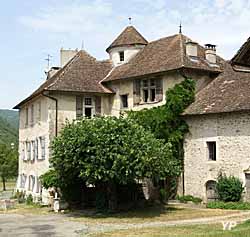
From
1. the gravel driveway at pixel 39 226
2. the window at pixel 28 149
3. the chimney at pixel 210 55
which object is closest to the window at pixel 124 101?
the chimney at pixel 210 55

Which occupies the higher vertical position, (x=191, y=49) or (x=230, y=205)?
(x=191, y=49)

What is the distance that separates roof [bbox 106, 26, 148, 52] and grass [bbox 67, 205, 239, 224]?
13979mm

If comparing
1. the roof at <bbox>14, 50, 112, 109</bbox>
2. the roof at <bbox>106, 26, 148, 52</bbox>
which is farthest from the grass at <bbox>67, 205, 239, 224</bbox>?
the roof at <bbox>106, 26, 148, 52</bbox>

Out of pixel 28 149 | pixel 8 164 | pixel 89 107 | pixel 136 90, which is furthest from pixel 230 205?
pixel 8 164

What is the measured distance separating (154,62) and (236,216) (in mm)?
13118

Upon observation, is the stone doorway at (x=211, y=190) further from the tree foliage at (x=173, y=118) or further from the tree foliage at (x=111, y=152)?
the tree foliage at (x=111, y=152)

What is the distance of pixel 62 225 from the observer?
22.8 metres

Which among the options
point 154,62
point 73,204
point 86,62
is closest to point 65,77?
point 86,62

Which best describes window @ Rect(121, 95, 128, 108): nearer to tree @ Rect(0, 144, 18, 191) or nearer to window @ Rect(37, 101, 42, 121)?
window @ Rect(37, 101, 42, 121)

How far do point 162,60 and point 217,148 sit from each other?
742 centimetres

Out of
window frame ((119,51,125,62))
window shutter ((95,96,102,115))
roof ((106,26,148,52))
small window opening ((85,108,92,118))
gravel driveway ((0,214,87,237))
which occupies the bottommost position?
gravel driveway ((0,214,87,237))

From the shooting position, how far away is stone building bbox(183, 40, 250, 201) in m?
27.8

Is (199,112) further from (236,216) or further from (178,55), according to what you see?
(236,216)

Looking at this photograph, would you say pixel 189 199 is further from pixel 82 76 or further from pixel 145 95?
pixel 82 76
